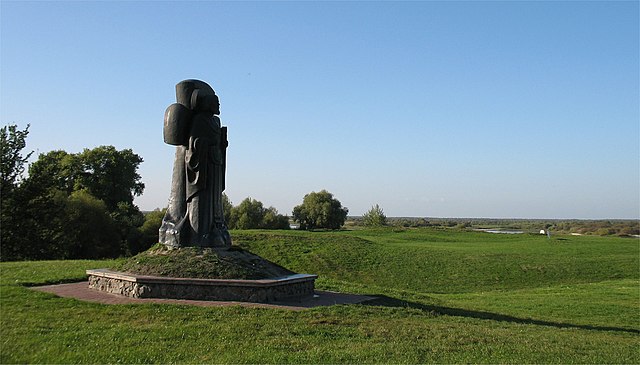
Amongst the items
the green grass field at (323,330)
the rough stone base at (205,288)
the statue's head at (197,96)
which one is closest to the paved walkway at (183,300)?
the rough stone base at (205,288)

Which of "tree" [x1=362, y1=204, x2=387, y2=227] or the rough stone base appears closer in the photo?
the rough stone base

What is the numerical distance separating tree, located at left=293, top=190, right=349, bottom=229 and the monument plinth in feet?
191

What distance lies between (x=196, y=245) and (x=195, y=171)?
2.20 metres

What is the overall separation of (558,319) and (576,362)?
7.35m

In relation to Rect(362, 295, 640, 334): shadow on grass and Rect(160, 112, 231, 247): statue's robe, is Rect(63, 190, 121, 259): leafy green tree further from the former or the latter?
Rect(362, 295, 640, 334): shadow on grass

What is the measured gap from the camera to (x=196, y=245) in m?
15.1

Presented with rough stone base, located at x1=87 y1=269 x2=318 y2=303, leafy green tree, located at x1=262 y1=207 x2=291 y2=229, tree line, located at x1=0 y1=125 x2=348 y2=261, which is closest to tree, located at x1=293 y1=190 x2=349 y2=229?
leafy green tree, located at x1=262 y1=207 x2=291 y2=229

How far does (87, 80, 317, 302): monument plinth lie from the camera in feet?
42.2

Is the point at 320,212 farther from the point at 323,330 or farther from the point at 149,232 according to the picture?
the point at 323,330

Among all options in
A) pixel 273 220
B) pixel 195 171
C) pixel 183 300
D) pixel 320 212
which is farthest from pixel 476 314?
pixel 320 212

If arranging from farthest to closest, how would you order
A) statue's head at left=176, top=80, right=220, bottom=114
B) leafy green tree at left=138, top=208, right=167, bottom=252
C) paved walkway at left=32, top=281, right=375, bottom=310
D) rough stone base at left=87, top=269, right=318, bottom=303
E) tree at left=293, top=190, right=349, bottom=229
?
tree at left=293, top=190, right=349, bottom=229 → leafy green tree at left=138, top=208, right=167, bottom=252 → statue's head at left=176, top=80, right=220, bottom=114 → rough stone base at left=87, top=269, right=318, bottom=303 → paved walkway at left=32, top=281, right=375, bottom=310

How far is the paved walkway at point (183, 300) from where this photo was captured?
12184 millimetres

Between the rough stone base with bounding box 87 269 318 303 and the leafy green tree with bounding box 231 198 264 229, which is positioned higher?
the leafy green tree with bounding box 231 198 264 229

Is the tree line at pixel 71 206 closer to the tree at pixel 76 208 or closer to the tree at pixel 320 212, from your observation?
the tree at pixel 76 208
